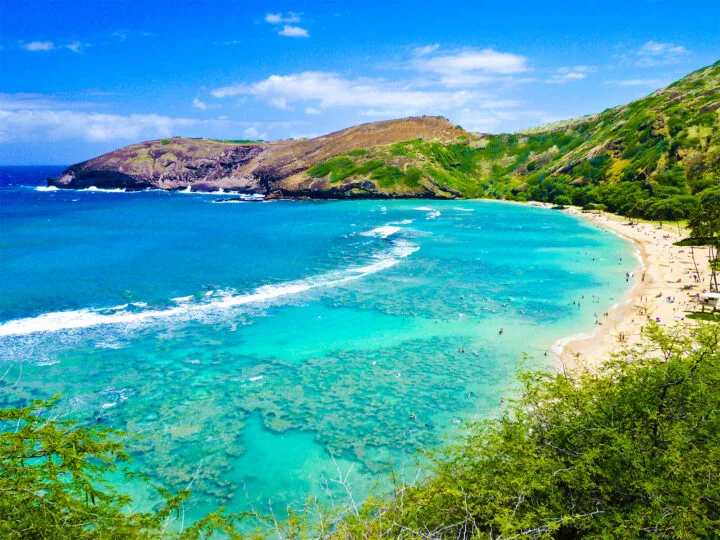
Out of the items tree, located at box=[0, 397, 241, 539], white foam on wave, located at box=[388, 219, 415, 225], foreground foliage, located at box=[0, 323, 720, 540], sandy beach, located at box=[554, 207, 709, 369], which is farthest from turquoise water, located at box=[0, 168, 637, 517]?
white foam on wave, located at box=[388, 219, 415, 225]

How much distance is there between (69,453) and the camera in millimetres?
13359

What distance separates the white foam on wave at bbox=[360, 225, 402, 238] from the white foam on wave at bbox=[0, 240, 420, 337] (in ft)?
113

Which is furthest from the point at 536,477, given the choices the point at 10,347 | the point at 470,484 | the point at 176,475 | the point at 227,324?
the point at 10,347

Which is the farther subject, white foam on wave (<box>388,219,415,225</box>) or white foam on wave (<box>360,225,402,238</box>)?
white foam on wave (<box>388,219,415,225</box>)

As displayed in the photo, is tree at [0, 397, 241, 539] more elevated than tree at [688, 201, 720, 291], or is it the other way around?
tree at [688, 201, 720, 291]

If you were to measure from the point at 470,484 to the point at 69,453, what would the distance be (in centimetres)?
1420

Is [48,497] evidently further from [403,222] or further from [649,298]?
[403,222]

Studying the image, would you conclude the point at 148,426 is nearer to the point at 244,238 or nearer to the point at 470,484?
the point at 470,484

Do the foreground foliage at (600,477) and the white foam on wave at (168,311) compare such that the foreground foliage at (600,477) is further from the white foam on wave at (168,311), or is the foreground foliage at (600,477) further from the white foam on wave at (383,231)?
the white foam on wave at (383,231)

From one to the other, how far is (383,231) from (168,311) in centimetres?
6598

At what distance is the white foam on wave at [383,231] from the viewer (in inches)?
4075

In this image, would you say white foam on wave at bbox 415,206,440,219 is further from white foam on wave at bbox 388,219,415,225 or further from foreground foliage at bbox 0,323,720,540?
foreground foliage at bbox 0,323,720,540

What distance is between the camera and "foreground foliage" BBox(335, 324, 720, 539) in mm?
14422

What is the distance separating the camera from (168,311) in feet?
168
